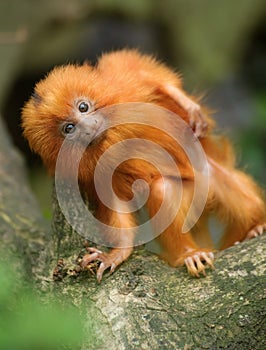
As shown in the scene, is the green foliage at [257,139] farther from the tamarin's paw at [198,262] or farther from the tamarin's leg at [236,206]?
the tamarin's paw at [198,262]

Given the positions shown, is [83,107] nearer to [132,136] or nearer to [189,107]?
[132,136]

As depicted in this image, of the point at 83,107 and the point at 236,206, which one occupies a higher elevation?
the point at 236,206

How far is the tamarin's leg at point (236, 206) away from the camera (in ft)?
16.5

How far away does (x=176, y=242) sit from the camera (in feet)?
15.3

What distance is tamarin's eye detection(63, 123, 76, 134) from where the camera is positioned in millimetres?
4391

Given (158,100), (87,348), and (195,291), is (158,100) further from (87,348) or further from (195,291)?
(87,348)

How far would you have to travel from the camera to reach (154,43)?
10969mm

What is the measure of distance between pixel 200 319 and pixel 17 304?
43.2 inches

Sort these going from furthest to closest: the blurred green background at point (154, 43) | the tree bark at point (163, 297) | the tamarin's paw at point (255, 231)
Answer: the blurred green background at point (154, 43) < the tamarin's paw at point (255, 231) < the tree bark at point (163, 297)

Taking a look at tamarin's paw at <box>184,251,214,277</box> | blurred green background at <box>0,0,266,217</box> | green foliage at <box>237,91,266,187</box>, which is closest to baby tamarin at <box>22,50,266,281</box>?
tamarin's paw at <box>184,251,214,277</box>

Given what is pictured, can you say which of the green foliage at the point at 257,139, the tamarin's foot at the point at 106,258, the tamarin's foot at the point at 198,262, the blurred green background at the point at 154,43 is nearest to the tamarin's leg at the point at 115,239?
the tamarin's foot at the point at 106,258

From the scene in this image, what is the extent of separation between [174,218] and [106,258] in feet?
1.91

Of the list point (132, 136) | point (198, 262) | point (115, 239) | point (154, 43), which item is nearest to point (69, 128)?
point (132, 136)

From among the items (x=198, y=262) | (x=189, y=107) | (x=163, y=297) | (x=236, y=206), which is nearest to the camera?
(x=163, y=297)
